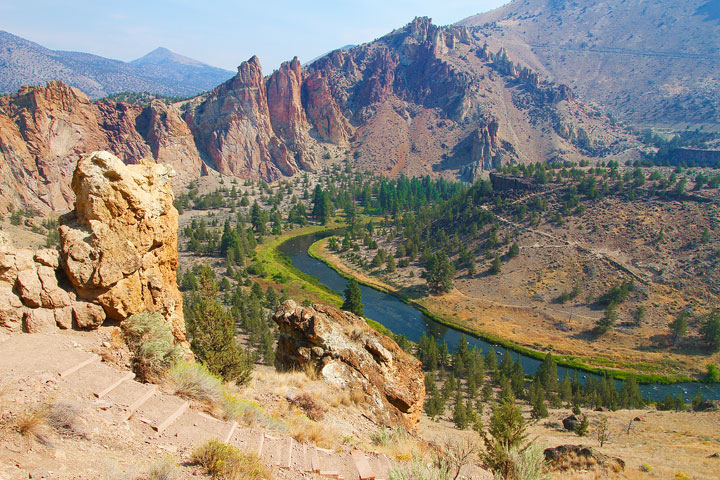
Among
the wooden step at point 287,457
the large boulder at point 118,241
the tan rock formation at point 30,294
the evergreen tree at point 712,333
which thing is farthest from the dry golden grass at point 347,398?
the evergreen tree at point 712,333

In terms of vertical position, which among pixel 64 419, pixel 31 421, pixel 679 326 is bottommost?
pixel 679 326

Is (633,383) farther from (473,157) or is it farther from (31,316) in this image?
(473,157)

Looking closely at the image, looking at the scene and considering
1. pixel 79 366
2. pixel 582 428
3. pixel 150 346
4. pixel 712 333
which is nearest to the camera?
pixel 79 366

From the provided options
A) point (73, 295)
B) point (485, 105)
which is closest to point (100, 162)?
point (73, 295)

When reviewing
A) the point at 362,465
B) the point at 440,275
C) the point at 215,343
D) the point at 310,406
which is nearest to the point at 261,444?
the point at 362,465

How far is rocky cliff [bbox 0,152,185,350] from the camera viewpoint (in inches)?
372

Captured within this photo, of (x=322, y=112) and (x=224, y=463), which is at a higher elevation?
(x=322, y=112)

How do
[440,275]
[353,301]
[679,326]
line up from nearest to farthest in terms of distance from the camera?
[679,326], [353,301], [440,275]

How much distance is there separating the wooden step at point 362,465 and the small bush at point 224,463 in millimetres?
2636

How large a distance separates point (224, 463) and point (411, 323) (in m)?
55.2

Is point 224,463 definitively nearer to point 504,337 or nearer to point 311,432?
point 311,432

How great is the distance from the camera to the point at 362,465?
9297 millimetres

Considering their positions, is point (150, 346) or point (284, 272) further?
point (284, 272)

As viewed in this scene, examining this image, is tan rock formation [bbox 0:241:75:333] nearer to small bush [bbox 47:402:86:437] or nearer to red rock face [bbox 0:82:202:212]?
small bush [bbox 47:402:86:437]
